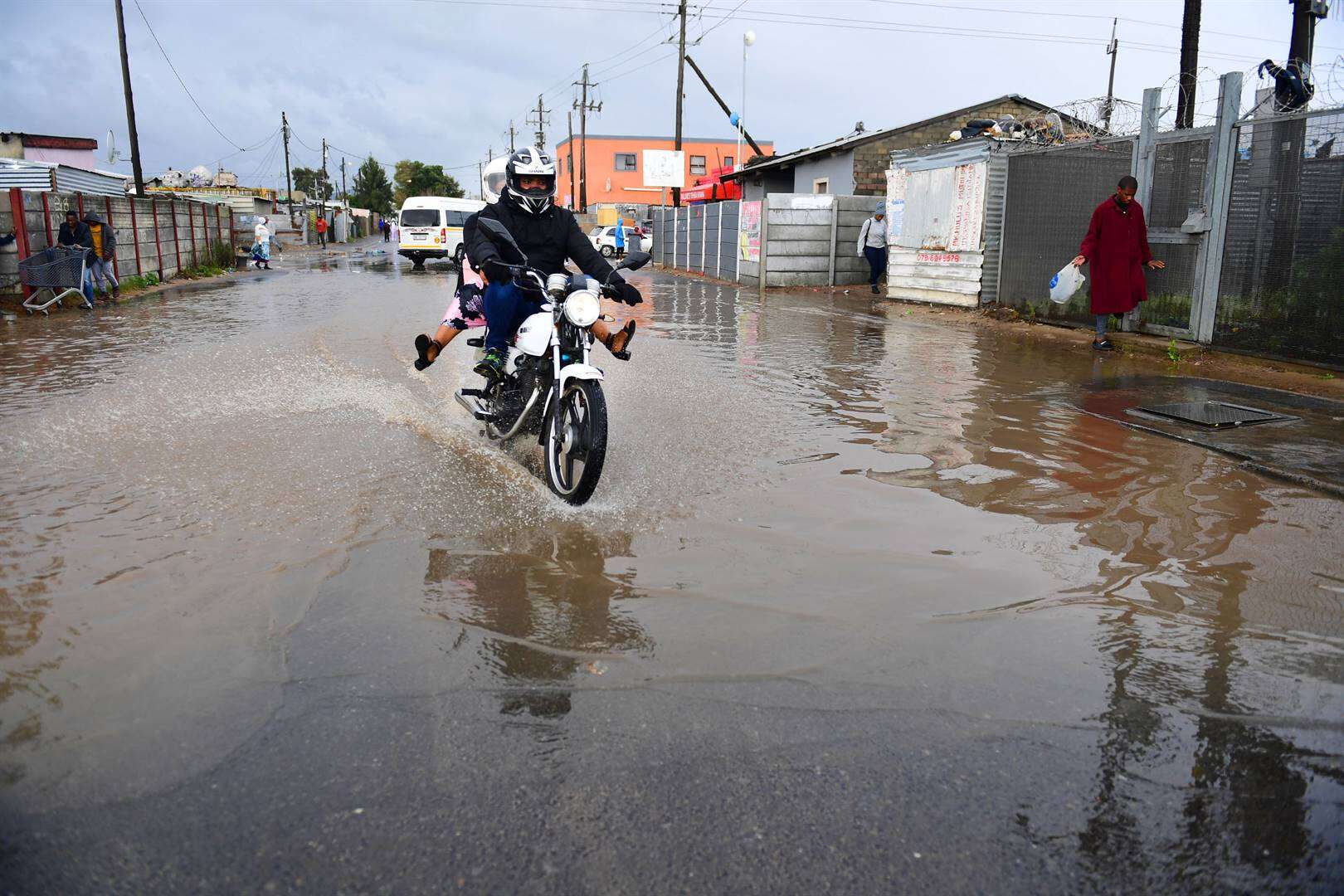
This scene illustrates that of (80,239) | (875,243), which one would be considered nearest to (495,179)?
(80,239)

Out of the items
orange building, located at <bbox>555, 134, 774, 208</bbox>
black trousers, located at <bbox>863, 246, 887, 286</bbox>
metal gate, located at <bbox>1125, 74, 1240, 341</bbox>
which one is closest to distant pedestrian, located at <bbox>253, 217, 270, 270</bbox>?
black trousers, located at <bbox>863, 246, 887, 286</bbox>

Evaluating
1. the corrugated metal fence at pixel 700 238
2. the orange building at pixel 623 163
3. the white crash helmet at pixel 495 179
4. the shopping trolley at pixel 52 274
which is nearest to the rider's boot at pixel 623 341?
the white crash helmet at pixel 495 179

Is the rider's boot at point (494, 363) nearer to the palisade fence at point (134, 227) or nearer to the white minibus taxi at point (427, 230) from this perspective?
the palisade fence at point (134, 227)

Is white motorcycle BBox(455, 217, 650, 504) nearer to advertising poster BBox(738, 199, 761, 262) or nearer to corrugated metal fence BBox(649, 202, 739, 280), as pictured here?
advertising poster BBox(738, 199, 761, 262)

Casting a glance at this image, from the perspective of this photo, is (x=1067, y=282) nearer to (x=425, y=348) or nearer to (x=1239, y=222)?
(x=1239, y=222)

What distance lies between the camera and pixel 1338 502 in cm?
517

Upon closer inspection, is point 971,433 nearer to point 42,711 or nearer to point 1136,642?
point 1136,642

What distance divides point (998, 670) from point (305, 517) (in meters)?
3.19

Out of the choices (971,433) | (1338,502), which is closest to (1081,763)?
(1338,502)

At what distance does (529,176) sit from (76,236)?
46.6 feet

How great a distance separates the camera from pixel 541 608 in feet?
12.2

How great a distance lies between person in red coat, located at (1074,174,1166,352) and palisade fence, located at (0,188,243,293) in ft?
52.2

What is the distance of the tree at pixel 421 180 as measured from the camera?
10062 cm

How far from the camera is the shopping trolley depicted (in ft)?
50.5
